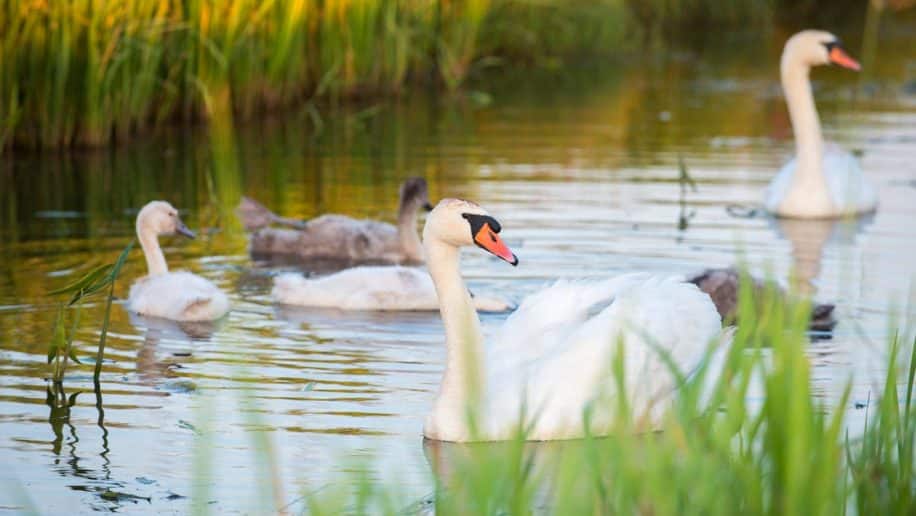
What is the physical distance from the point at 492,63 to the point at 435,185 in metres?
12.7

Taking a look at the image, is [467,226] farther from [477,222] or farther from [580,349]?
[580,349]

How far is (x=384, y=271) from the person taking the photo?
31.6 ft

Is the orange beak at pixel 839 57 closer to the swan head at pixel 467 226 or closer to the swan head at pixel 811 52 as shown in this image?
the swan head at pixel 811 52

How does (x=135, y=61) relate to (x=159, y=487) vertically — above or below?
above

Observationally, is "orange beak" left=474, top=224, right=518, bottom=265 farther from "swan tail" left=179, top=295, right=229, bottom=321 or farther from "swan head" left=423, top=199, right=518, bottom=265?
"swan tail" left=179, top=295, right=229, bottom=321

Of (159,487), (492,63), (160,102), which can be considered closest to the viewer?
(159,487)

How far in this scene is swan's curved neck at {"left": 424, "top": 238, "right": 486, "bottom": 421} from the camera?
6555 millimetres

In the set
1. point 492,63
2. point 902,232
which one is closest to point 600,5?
point 492,63

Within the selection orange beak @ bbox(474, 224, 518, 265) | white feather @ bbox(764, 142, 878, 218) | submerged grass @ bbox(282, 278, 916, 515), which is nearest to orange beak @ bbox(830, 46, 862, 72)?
white feather @ bbox(764, 142, 878, 218)

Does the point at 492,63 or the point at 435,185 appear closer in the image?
the point at 435,185

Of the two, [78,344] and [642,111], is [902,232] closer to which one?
[78,344]

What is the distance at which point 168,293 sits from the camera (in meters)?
9.23

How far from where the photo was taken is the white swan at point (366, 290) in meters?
9.52

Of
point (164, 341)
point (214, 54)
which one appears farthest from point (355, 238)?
point (214, 54)
